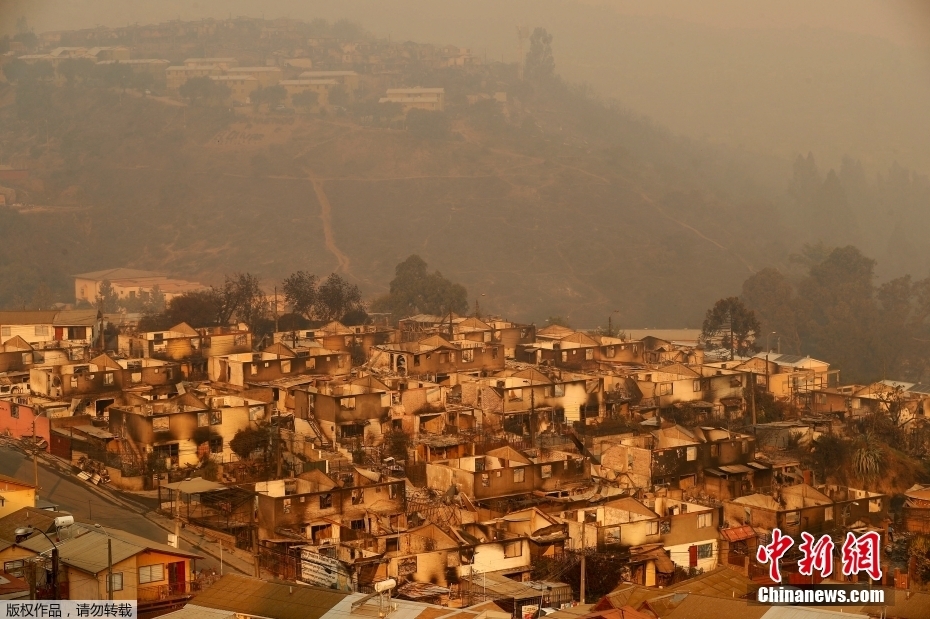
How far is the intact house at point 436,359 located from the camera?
25.2m

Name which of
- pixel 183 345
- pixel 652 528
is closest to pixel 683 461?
pixel 652 528

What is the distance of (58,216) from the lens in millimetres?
62812

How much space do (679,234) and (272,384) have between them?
40.4 metres

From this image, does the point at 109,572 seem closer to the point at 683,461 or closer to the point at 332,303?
the point at 683,461

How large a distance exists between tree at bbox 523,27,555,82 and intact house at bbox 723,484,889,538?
78605mm

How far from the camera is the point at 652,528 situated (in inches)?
618

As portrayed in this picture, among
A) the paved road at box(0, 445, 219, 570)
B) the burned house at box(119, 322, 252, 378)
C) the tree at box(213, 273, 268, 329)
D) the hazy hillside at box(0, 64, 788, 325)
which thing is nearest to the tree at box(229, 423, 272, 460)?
the paved road at box(0, 445, 219, 570)

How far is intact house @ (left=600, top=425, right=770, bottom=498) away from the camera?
18969 millimetres

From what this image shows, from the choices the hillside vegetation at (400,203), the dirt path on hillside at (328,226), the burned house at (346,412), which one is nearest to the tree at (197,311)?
the burned house at (346,412)

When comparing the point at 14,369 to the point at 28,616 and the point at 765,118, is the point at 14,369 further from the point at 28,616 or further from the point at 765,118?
the point at 765,118

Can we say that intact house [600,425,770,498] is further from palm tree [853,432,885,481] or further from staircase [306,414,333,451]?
staircase [306,414,333,451]

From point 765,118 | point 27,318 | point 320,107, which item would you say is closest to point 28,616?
point 27,318

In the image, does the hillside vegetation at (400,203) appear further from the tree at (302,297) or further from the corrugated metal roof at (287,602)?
the corrugated metal roof at (287,602)

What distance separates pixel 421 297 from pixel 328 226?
78.0 feet
